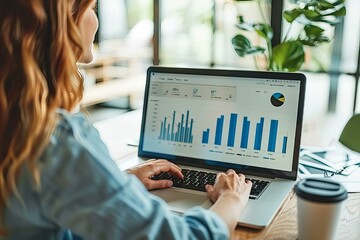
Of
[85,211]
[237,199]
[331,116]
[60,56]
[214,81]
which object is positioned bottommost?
[331,116]

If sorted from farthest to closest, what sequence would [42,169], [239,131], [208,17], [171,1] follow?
1. [171,1]
2. [208,17]
3. [239,131]
4. [42,169]

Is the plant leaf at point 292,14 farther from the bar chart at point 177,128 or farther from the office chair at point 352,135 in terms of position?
the bar chart at point 177,128

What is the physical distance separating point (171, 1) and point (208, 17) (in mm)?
502

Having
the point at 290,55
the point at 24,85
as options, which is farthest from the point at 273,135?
the point at 24,85

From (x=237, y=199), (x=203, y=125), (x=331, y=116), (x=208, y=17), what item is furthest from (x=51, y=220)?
(x=331, y=116)

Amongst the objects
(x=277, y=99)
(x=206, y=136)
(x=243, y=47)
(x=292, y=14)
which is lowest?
(x=206, y=136)

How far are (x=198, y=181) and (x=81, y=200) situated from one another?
23.8 inches

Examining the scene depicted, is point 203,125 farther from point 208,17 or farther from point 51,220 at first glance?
point 208,17

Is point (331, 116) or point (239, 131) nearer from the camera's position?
point (239, 131)

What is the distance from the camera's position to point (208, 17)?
11.8 feet

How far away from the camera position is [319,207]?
2.89 feet

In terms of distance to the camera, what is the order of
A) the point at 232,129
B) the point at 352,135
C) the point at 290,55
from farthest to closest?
the point at 290,55, the point at 352,135, the point at 232,129

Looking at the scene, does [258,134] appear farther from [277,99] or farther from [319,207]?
[319,207]

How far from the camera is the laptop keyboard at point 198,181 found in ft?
4.07
